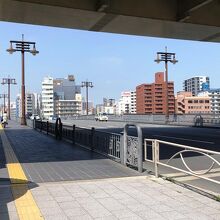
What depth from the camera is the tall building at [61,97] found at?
103 metres

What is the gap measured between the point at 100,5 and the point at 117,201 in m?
7.44

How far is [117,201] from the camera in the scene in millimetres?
6730

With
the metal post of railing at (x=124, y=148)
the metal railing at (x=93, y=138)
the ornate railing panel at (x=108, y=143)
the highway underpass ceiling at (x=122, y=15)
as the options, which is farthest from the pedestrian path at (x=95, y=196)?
the highway underpass ceiling at (x=122, y=15)

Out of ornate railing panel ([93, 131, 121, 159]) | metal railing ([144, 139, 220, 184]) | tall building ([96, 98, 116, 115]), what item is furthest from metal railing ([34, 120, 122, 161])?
tall building ([96, 98, 116, 115])

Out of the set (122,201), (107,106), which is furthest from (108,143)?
(107,106)

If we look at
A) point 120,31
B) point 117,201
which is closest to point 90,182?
point 117,201

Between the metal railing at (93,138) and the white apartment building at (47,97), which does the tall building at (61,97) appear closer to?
the white apartment building at (47,97)

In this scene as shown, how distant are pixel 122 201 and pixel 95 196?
0.59 meters

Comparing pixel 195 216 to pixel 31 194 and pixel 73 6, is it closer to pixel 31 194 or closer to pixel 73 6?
pixel 31 194

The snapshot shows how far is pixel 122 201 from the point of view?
265 inches

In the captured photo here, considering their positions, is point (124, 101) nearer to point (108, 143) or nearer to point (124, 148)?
point (108, 143)

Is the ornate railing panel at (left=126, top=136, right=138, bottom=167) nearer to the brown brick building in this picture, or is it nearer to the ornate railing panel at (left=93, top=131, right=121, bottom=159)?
the ornate railing panel at (left=93, top=131, right=121, bottom=159)

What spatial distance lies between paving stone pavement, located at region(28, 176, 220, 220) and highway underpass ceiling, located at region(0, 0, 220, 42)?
6144 mm

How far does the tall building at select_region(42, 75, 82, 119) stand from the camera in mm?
103062
